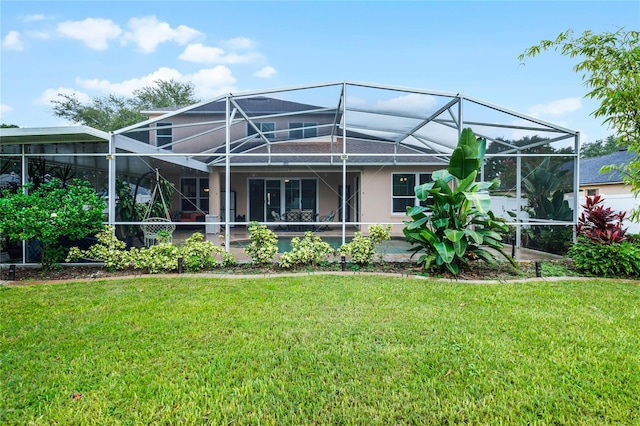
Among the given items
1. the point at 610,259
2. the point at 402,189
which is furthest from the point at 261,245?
the point at 402,189

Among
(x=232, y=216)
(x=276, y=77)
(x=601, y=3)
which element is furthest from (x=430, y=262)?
(x=276, y=77)

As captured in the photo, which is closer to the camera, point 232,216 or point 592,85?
point 592,85

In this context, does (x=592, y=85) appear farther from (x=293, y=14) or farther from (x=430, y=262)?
(x=293, y=14)

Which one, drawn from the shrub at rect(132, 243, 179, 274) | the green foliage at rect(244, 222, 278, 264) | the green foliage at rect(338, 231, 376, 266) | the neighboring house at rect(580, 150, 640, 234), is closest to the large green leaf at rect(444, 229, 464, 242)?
the green foliage at rect(338, 231, 376, 266)

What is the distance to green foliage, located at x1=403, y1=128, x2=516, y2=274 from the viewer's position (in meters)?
5.34

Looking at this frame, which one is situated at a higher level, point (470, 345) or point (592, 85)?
point (592, 85)

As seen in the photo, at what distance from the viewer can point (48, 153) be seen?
6.61 m

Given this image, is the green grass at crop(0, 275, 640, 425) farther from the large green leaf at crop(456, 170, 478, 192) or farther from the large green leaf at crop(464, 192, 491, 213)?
the large green leaf at crop(456, 170, 478, 192)

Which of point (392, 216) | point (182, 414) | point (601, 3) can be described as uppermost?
point (601, 3)

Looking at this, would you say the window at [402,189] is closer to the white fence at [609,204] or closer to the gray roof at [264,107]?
the white fence at [609,204]

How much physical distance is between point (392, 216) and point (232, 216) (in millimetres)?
7090

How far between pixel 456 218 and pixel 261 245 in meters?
3.58

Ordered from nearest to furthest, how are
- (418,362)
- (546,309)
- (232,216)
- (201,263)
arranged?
(418,362)
(546,309)
(201,263)
(232,216)

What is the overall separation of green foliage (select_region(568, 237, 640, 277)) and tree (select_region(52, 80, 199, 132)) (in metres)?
28.8
